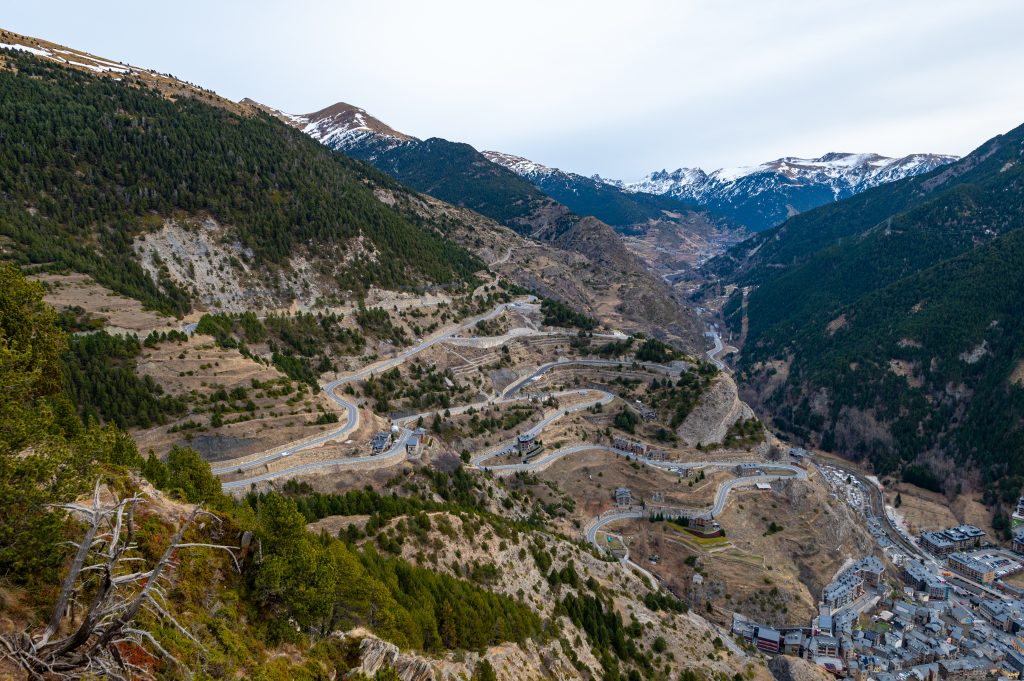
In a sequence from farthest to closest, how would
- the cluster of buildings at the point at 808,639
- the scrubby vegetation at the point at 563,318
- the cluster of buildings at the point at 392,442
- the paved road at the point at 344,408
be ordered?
the scrubby vegetation at the point at 563,318
the cluster of buildings at the point at 808,639
the cluster of buildings at the point at 392,442
the paved road at the point at 344,408

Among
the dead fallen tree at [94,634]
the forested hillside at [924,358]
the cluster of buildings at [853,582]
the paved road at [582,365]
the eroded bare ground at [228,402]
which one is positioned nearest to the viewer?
the dead fallen tree at [94,634]

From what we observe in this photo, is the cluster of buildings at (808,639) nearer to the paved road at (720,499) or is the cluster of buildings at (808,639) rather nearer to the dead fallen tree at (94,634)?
the paved road at (720,499)

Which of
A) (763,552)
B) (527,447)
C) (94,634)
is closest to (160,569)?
(94,634)

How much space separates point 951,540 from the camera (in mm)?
83750

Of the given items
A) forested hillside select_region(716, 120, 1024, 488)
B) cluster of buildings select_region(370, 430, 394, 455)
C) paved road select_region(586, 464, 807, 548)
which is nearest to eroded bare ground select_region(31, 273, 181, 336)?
cluster of buildings select_region(370, 430, 394, 455)

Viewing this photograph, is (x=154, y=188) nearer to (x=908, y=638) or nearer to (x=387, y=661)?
(x=387, y=661)

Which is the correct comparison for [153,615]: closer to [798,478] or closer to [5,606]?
[5,606]

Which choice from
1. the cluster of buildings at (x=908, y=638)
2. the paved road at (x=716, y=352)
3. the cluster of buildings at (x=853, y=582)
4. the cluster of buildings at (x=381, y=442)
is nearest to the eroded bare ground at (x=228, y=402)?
the cluster of buildings at (x=381, y=442)

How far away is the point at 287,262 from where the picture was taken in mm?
87938

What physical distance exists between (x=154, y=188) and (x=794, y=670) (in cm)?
9648

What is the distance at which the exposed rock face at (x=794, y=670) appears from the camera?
5025 cm

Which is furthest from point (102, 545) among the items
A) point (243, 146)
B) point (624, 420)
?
point (243, 146)

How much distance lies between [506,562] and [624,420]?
149ft

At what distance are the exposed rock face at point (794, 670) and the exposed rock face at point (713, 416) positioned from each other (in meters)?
31.7
